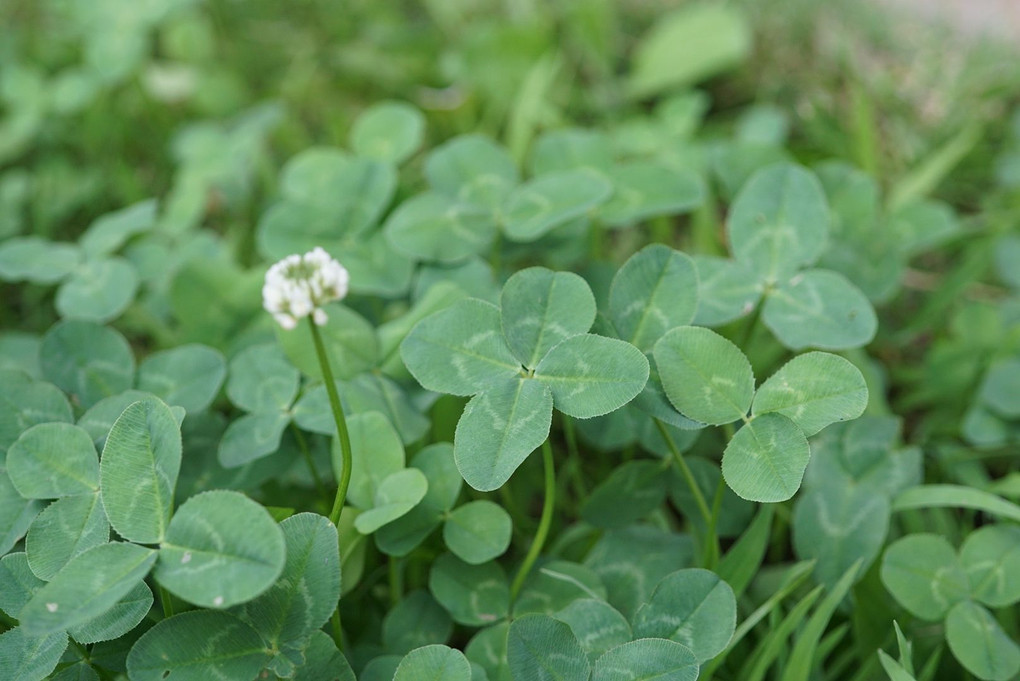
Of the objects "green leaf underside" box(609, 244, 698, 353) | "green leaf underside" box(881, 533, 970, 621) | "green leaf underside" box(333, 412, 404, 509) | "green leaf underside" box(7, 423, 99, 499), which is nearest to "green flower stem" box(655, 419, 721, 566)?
"green leaf underside" box(609, 244, 698, 353)

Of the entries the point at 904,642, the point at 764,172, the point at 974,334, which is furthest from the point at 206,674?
the point at 974,334

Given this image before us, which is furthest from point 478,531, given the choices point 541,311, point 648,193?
point 648,193

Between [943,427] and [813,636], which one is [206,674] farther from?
[943,427]

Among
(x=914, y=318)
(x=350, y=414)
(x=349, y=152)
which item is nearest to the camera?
(x=350, y=414)

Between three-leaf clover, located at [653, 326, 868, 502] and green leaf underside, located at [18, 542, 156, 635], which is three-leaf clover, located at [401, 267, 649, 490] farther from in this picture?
green leaf underside, located at [18, 542, 156, 635]

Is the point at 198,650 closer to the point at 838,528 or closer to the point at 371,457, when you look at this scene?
the point at 371,457

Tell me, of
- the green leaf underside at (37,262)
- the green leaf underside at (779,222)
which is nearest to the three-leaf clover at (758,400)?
the green leaf underside at (779,222)
